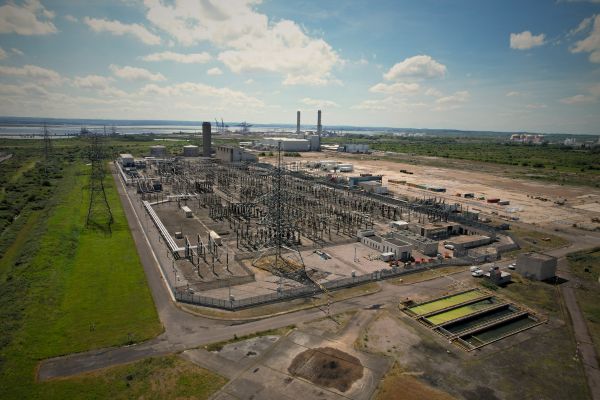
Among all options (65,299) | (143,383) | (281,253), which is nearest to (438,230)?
(281,253)

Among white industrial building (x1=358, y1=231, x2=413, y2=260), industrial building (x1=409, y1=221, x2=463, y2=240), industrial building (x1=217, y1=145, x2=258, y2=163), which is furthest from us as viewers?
industrial building (x1=217, y1=145, x2=258, y2=163)

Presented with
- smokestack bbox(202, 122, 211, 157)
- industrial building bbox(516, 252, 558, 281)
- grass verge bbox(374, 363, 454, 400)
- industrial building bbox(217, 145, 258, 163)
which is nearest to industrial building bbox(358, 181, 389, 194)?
industrial building bbox(516, 252, 558, 281)

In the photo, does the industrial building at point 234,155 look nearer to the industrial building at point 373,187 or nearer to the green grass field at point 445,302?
A: the industrial building at point 373,187

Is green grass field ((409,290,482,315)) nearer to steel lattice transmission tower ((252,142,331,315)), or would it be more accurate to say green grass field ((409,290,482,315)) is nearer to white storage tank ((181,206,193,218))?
steel lattice transmission tower ((252,142,331,315))

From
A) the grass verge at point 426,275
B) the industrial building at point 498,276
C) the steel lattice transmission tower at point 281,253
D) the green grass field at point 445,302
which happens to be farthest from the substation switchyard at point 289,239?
the green grass field at point 445,302

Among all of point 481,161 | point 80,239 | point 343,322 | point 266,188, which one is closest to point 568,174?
point 481,161

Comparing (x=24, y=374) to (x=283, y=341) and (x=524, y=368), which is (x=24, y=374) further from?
(x=524, y=368)

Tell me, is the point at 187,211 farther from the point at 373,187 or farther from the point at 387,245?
the point at 373,187
